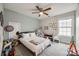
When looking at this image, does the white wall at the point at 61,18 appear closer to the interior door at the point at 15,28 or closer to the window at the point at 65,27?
the window at the point at 65,27

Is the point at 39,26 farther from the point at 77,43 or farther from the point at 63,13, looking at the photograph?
the point at 77,43

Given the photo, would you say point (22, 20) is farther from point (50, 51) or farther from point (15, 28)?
point (50, 51)

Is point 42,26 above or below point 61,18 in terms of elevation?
below

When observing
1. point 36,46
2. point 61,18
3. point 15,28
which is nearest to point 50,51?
point 36,46

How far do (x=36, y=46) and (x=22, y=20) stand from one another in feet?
1.83

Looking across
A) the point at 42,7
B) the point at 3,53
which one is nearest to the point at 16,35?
the point at 3,53

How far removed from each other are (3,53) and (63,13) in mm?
1334

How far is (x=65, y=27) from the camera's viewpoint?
170 cm

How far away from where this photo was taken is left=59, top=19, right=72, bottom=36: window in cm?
167

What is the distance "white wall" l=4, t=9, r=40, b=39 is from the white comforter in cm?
19

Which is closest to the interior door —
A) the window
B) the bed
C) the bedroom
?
the bedroom

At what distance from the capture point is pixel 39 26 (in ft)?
5.65

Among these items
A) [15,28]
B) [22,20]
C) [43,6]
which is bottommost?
[15,28]

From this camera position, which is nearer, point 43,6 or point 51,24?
point 43,6
